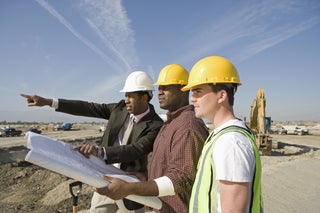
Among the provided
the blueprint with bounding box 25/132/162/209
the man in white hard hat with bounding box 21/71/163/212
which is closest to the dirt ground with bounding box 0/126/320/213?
the man in white hard hat with bounding box 21/71/163/212

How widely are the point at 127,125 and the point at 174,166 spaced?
134 centimetres

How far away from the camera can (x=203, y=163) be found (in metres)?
1.62

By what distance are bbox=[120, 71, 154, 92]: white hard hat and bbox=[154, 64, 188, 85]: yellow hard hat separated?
33 cm

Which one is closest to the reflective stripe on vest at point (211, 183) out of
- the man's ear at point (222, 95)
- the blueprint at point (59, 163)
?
the man's ear at point (222, 95)

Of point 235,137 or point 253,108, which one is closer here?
point 235,137

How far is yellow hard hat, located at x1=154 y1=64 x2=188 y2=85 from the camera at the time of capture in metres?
2.94

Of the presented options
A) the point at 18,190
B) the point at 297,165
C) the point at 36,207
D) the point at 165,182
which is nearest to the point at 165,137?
the point at 165,182

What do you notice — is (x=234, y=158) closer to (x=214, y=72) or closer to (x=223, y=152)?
(x=223, y=152)

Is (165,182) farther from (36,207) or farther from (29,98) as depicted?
(36,207)

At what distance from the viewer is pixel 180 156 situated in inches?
83.7

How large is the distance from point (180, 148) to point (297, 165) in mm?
13535

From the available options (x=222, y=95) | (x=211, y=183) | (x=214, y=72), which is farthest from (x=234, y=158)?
(x=214, y=72)

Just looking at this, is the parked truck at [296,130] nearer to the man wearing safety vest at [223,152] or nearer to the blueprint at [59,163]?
the man wearing safety vest at [223,152]

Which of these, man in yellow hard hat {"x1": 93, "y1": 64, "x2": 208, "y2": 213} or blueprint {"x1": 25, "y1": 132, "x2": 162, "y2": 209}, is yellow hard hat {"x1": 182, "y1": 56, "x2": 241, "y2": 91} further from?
blueprint {"x1": 25, "y1": 132, "x2": 162, "y2": 209}
